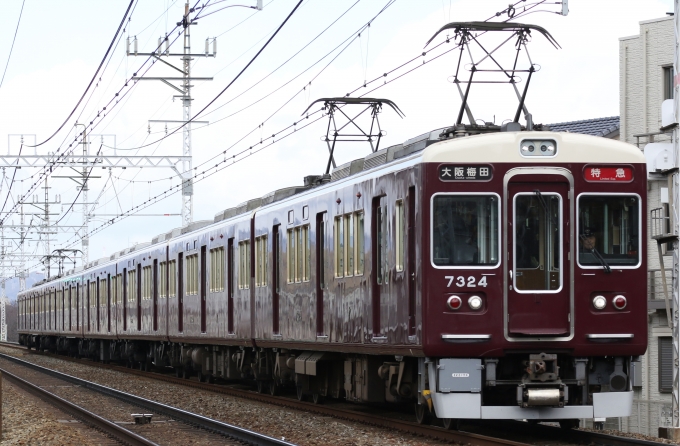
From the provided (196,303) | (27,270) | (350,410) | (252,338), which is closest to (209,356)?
(196,303)

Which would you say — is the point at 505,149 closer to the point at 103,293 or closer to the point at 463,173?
the point at 463,173

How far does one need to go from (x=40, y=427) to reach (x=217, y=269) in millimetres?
7413

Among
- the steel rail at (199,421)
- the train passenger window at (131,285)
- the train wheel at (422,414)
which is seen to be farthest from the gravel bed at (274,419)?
the train passenger window at (131,285)

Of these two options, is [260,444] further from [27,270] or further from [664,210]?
[27,270]

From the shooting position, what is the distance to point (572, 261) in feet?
38.6

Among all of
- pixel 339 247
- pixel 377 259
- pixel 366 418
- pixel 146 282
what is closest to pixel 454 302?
pixel 377 259

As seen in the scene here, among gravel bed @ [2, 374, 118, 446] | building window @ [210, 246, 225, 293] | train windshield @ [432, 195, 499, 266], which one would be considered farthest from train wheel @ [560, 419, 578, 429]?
building window @ [210, 246, 225, 293]

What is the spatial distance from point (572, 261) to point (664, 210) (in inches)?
679

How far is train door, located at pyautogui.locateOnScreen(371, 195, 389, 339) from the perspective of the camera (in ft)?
43.3

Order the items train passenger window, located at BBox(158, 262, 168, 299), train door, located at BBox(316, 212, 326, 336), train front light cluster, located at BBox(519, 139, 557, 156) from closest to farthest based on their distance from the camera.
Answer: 1. train front light cluster, located at BBox(519, 139, 557, 156)
2. train door, located at BBox(316, 212, 326, 336)
3. train passenger window, located at BBox(158, 262, 168, 299)

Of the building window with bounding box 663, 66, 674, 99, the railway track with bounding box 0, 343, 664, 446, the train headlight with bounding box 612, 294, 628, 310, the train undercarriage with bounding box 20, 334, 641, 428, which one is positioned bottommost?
the railway track with bounding box 0, 343, 664, 446

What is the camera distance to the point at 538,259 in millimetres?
11875

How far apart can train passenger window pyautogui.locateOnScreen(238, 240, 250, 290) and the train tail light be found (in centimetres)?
822

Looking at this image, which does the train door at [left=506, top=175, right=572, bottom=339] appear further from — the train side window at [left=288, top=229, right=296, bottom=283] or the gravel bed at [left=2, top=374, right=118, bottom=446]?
the train side window at [left=288, top=229, right=296, bottom=283]
